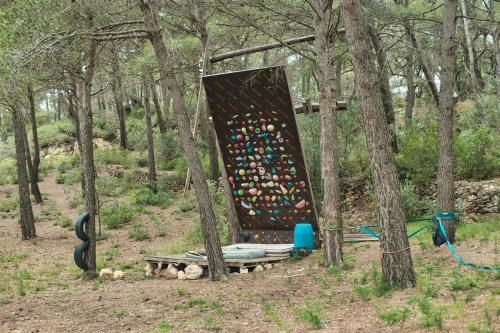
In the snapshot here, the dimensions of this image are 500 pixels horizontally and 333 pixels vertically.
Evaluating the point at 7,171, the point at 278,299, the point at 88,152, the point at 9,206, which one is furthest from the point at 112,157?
the point at 278,299

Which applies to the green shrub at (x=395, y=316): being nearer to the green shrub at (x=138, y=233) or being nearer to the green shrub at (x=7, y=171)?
the green shrub at (x=138, y=233)

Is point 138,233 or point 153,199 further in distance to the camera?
point 153,199

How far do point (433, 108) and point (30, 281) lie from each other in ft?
55.0

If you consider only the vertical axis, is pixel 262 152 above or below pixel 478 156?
above

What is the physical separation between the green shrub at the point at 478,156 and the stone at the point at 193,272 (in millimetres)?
8589

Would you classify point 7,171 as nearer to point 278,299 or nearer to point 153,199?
point 153,199

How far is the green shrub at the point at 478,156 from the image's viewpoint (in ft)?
49.4

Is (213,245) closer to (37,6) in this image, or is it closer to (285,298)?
(285,298)

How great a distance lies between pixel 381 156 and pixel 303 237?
5300 mm

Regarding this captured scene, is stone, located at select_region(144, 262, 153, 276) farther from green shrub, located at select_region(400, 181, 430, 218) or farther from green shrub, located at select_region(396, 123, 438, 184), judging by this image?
green shrub, located at select_region(396, 123, 438, 184)

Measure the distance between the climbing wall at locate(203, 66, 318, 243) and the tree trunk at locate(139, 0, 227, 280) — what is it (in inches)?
99.8

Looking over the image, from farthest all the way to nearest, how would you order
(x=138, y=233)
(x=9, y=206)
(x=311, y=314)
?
(x=9, y=206) < (x=138, y=233) < (x=311, y=314)

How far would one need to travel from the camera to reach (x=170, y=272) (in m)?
11.0

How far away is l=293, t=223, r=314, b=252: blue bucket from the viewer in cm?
1186
